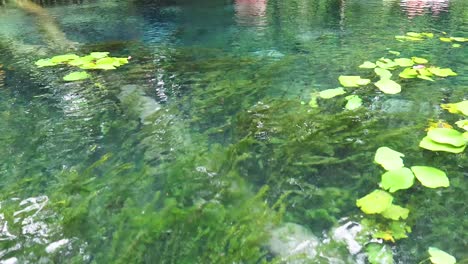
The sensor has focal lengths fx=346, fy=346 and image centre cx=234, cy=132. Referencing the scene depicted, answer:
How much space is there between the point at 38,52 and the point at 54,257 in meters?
6.14

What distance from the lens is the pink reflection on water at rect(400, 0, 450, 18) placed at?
10141 mm

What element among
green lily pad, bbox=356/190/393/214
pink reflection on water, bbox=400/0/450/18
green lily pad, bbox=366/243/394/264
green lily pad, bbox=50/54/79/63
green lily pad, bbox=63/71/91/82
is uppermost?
pink reflection on water, bbox=400/0/450/18

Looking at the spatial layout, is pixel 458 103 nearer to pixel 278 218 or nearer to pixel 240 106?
pixel 240 106

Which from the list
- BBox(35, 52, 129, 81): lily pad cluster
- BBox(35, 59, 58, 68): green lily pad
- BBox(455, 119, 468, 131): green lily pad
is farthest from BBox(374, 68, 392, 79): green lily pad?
BBox(35, 59, 58, 68): green lily pad

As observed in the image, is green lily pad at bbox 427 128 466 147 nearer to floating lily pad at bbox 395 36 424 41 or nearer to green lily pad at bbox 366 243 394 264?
green lily pad at bbox 366 243 394 264

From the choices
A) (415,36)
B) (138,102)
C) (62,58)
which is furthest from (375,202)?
(415,36)

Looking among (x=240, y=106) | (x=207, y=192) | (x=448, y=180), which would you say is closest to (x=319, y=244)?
(x=207, y=192)

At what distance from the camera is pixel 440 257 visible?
6.71ft

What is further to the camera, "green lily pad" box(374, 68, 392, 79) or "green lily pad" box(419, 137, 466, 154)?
"green lily pad" box(374, 68, 392, 79)

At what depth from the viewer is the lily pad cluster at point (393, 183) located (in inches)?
95.3

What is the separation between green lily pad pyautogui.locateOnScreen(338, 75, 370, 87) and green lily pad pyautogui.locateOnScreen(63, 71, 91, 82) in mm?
3817

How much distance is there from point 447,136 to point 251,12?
9.46 m

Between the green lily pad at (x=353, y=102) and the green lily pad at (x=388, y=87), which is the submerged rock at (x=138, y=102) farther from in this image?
the green lily pad at (x=388, y=87)

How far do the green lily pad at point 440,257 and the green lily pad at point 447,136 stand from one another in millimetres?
1314
